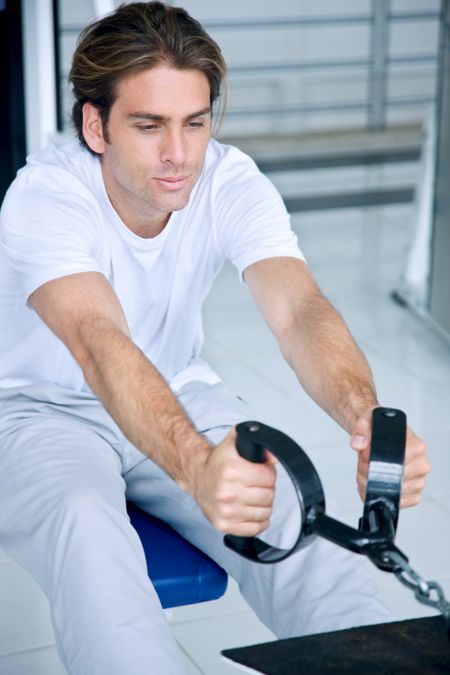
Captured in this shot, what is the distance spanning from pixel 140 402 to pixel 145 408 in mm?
15

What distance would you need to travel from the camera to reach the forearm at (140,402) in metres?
1.38

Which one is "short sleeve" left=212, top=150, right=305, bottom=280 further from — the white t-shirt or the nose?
the nose

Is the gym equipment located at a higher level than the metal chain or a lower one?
higher

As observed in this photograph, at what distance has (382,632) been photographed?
1097 mm

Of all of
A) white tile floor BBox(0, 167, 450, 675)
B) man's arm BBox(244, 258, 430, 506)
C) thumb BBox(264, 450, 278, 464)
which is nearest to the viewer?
thumb BBox(264, 450, 278, 464)

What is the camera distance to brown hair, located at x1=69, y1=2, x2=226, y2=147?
1771 mm

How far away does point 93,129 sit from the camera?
1889mm

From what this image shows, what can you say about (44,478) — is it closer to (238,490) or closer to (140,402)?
(140,402)

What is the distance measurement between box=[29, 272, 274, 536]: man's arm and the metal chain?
0.60ft

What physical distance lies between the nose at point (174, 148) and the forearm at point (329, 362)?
317 mm

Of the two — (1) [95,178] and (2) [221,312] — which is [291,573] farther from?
(2) [221,312]

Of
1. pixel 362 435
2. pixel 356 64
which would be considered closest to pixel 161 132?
pixel 362 435

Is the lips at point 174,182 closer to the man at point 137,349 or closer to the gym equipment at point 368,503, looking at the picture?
the man at point 137,349

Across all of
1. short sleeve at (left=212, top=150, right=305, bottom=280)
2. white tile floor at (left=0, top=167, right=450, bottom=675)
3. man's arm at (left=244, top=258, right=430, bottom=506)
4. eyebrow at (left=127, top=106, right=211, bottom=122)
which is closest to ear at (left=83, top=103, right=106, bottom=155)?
eyebrow at (left=127, top=106, right=211, bottom=122)
